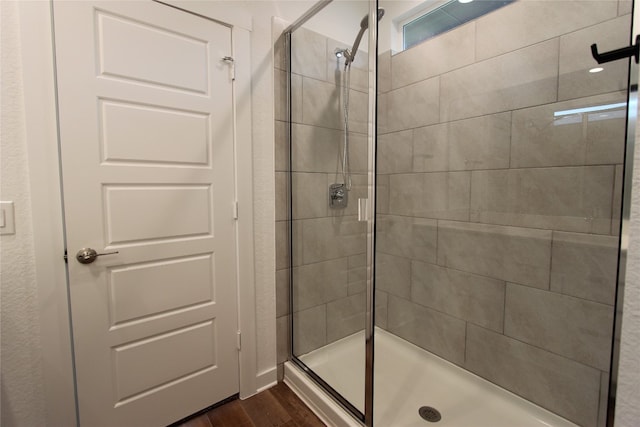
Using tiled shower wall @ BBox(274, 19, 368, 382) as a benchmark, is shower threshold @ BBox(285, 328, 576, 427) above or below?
below

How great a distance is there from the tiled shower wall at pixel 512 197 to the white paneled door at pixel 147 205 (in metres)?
0.95

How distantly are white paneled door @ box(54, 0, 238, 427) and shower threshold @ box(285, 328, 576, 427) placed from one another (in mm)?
554

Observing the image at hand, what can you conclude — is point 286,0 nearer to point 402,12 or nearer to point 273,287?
point 402,12

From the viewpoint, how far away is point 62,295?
1218mm

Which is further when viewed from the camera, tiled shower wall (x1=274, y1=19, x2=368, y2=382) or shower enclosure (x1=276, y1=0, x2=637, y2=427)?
tiled shower wall (x1=274, y1=19, x2=368, y2=382)

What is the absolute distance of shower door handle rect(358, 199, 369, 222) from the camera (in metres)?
1.44

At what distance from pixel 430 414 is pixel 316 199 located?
1.37 m

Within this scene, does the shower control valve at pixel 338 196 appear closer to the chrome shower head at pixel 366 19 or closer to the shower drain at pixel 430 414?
the chrome shower head at pixel 366 19

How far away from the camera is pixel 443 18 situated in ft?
6.03

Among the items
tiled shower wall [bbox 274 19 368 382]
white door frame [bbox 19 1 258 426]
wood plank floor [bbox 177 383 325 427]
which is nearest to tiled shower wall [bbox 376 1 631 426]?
tiled shower wall [bbox 274 19 368 382]

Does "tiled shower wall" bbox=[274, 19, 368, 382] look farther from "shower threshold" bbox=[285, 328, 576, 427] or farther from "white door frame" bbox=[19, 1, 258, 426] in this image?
"white door frame" bbox=[19, 1, 258, 426]

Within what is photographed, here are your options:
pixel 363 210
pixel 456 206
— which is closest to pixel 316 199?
pixel 363 210

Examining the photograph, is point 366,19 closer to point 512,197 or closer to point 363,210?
point 363,210

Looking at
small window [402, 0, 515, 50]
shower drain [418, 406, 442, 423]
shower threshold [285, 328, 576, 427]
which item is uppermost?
small window [402, 0, 515, 50]
